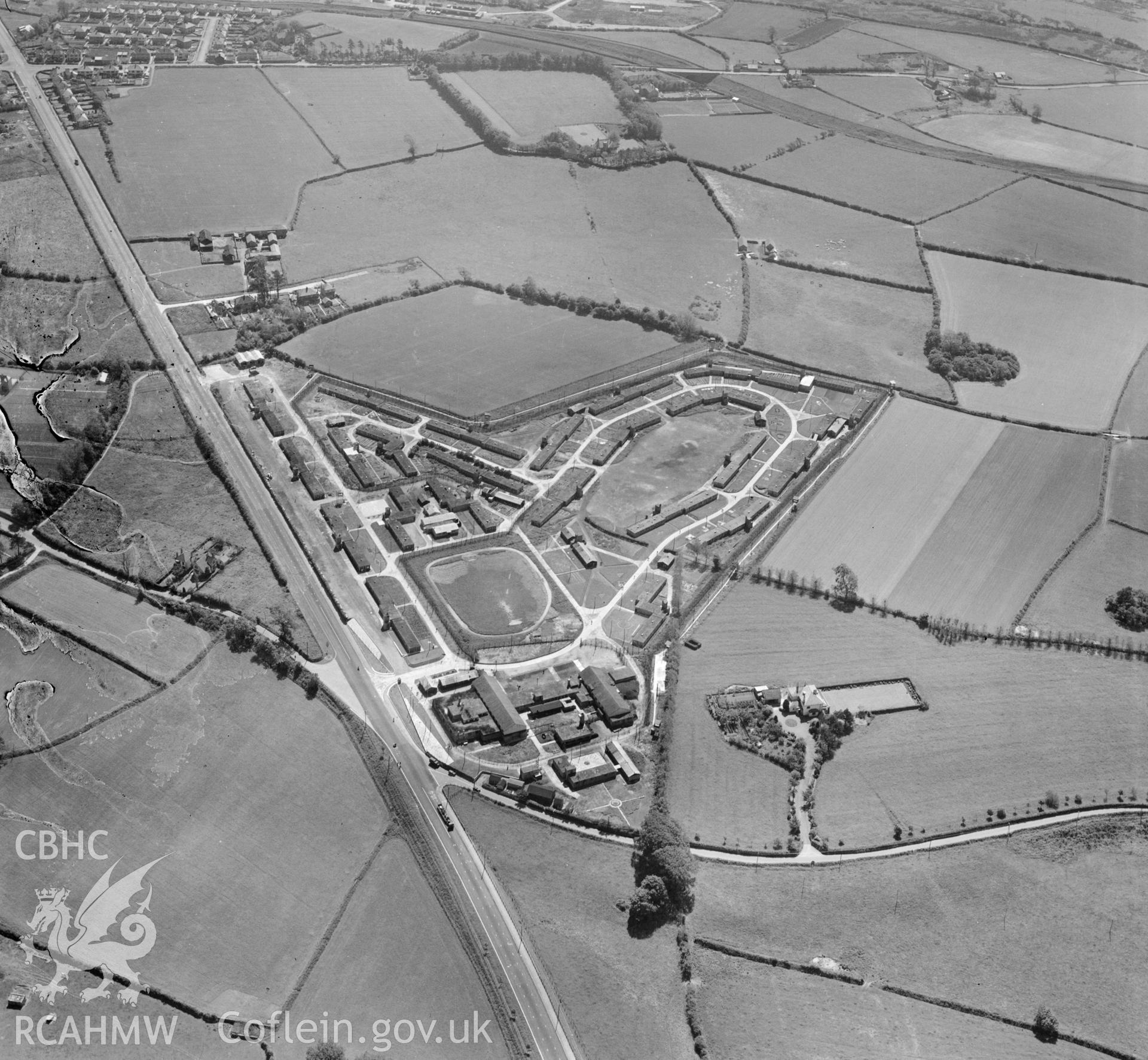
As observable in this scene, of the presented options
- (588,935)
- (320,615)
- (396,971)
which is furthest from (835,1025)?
(320,615)

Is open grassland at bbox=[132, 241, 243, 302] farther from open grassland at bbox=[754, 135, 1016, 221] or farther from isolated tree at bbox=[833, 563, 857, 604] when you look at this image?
isolated tree at bbox=[833, 563, 857, 604]

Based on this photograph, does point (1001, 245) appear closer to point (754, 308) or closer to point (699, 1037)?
point (754, 308)

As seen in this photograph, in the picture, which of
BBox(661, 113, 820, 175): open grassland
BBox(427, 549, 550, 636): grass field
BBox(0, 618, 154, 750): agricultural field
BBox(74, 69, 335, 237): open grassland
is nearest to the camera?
BBox(0, 618, 154, 750): agricultural field

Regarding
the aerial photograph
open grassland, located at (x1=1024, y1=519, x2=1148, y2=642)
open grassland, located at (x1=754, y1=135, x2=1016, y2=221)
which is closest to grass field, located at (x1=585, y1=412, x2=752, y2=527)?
the aerial photograph

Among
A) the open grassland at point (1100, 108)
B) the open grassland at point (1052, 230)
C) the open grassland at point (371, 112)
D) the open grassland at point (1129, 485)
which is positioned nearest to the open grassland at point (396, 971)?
the open grassland at point (1129, 485)

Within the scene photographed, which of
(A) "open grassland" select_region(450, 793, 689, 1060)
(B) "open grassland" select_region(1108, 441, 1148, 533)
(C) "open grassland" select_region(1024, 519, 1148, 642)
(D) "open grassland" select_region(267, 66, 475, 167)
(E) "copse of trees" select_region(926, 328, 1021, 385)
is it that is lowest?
(B) "open grassland" select_region(1108, 441, 1148, 533)

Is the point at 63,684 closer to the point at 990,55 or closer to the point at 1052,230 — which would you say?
the point at 1052,230

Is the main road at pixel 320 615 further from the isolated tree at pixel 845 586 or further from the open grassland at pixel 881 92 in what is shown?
the open grassland at pixel 881 92
